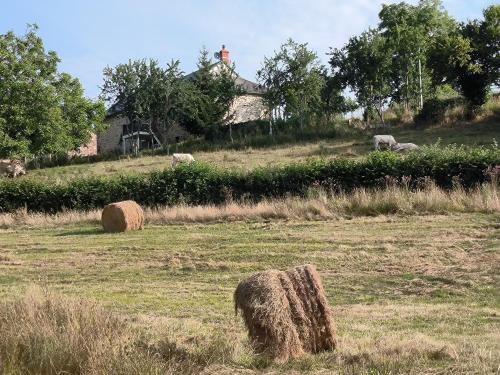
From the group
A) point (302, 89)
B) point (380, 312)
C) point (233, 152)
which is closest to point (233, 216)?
point (380, 312)

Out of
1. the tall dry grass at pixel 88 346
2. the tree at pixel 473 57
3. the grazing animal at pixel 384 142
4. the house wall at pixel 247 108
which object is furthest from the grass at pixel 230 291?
the house wall at pixel 247 108

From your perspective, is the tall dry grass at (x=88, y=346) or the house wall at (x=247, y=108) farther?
the house wall at (x=247, y=108)

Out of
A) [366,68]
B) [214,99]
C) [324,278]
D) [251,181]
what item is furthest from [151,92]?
[324,278]

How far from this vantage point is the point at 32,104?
53.0 meters

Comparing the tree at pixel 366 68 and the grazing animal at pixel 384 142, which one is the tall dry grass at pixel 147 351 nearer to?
the grazing animal at pixel 384 142

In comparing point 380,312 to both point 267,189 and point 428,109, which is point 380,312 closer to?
point 267,189

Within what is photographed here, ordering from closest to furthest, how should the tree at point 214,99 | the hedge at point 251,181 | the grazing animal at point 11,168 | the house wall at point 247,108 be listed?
the hedge at point 251,181
the grazing animal at point 11,168
the tree at point 214,99
the house wall at point 247,108

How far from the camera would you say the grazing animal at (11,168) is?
153 feet

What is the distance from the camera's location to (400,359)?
21.0 ft

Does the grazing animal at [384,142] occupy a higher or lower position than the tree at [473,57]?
lower

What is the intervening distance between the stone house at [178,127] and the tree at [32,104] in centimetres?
623

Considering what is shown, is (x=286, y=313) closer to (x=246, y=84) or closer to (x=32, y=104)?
(x=32, y=104)

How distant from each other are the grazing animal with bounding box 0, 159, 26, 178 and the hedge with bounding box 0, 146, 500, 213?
1783 cm

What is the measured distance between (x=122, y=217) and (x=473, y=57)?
31.3 m
